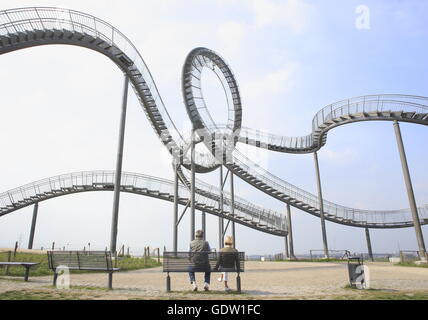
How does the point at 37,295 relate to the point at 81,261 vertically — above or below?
below

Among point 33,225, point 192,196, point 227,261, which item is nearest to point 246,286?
point 227,261

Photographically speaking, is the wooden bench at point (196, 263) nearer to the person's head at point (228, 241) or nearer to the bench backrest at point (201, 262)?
the bench backrest at point (201, 262)

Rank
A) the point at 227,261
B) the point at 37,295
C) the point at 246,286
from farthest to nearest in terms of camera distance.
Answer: the point at 246,286 → the point at 227,261 → the point at 37,295

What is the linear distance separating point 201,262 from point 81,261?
11.4 feet

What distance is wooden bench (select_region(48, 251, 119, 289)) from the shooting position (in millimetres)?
7754

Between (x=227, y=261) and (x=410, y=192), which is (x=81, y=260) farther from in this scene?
(x=410, y=192)

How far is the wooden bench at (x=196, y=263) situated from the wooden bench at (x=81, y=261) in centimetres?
161

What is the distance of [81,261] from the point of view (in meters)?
8.07

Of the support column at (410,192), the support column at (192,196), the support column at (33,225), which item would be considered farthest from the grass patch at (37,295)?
the support column at (33,225)

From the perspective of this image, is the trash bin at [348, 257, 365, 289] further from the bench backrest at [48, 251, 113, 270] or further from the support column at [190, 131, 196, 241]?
the support column at [190, 131, 196, 241]

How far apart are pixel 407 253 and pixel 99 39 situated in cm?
2448

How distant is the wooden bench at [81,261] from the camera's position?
305 inches

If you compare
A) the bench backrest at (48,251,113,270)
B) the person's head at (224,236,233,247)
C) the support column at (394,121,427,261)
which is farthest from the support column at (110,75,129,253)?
the support column at (394,121,427,261)
